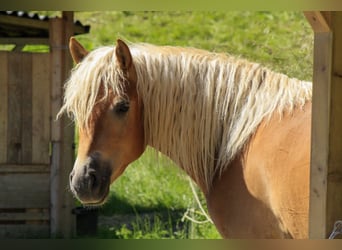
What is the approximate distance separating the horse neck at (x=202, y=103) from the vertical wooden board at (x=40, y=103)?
3245mm

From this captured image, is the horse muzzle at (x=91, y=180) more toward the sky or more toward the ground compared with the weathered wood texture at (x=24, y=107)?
more toward the ground

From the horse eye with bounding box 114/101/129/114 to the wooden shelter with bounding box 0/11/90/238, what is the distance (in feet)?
10.6

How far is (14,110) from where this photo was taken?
699cm

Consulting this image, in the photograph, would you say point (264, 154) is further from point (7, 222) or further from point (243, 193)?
point (7, 222)

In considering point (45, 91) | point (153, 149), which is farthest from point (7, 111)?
point (153, 149)

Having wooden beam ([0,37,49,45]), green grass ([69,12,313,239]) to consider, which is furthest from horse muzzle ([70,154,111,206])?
wooden beam ([0,37,49,45])

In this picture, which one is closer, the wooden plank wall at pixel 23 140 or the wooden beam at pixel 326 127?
the wooden beam at pixel 326 127

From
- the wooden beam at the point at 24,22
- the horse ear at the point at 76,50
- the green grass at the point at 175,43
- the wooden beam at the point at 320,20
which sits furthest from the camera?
the wooden beam at the point at 24,22

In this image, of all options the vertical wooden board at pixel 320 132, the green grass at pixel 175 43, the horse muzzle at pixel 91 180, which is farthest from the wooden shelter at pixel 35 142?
the vertical wooden board at pixel 320 132

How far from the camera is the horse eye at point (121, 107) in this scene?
374cm

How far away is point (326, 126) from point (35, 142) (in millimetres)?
4730

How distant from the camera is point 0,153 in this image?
23.0 ft

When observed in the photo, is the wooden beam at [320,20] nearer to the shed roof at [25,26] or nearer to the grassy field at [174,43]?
the grassy field at [174,43]

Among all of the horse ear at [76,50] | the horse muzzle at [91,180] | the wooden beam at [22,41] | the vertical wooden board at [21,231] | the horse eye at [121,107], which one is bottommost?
the vertical wooden board at [21,231]
